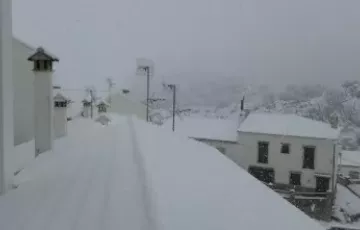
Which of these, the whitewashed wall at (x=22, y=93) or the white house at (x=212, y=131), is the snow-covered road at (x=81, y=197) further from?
the white house at (x=212, y=131)

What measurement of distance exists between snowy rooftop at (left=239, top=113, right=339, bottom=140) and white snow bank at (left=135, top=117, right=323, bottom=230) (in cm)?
927

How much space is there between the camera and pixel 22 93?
5672 millimetres

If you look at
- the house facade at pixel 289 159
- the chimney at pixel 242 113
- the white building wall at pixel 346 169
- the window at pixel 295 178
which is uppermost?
the chimney at pixel 242 113

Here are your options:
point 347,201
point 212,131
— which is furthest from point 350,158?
point 212,131

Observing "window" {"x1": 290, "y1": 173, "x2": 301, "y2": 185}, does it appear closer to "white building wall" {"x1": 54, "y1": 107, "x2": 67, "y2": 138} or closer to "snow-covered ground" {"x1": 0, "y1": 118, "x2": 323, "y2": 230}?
"white building wall" {"x1": 54, "y1": 107, "x2": 67, "y2": 138}

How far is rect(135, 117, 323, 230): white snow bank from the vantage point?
58.8 inches

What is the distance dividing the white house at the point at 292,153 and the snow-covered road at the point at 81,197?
30.9ft

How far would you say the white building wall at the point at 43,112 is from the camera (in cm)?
337

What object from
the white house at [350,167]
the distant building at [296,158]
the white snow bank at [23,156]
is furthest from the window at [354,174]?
the white snow bank at [23,156]

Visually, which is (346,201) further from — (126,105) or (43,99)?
(43,99)

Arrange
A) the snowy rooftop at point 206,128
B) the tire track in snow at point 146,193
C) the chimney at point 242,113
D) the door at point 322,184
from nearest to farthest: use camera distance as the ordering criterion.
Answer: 1. the tire track in snow at point 146,193
2. the door at point 322,184
3. the snowy rooftop at point 206,128
4. the chimney at point 242,113

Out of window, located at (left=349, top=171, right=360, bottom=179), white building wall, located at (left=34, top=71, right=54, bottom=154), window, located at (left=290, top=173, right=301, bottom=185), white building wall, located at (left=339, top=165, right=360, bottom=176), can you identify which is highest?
white building wall, located at (left=34, top=71, right=54, bottom=154)

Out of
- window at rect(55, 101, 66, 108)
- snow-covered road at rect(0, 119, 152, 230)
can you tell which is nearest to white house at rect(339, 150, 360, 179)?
window at rect(55, 101, 66, 108)

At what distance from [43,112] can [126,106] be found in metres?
11.1
